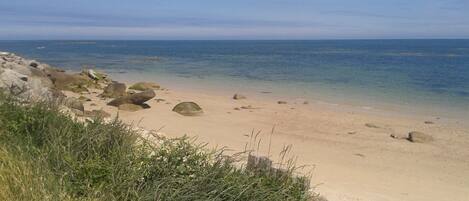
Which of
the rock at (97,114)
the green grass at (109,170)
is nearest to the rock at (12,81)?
the rock at (97,114)

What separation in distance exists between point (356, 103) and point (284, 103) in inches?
130

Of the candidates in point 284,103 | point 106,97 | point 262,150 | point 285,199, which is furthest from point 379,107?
point 285,199

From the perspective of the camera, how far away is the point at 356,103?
2008cm

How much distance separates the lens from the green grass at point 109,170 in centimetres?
377

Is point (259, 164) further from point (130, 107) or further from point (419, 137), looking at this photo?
point (130, 107)

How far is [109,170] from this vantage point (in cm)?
418

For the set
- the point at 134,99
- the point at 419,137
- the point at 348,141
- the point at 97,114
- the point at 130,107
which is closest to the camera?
the point at 97,114

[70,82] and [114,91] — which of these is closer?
[114,91]

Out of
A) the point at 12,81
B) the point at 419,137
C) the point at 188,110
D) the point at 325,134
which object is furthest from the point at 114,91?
the point at 419,137

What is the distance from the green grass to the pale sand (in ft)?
9.45

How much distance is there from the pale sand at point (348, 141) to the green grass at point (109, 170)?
2879mm

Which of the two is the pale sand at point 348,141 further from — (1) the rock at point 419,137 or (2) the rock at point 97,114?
(2) the rock at point 97,114

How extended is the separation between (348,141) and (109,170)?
9.16 meters

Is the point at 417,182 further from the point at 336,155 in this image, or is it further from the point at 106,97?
the point at 106,97
